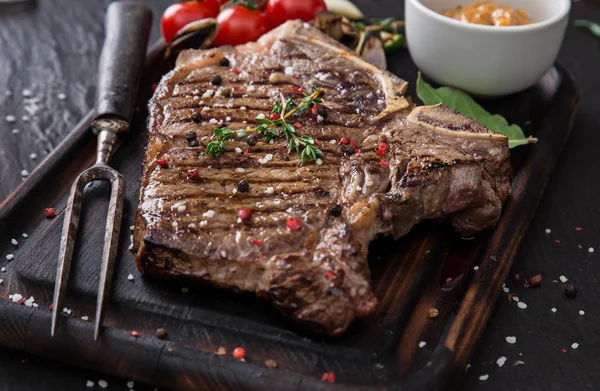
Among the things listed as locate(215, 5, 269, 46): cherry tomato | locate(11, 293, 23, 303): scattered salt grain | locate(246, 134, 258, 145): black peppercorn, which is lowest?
locate(11, 293, 23, 303): scattered salt grain

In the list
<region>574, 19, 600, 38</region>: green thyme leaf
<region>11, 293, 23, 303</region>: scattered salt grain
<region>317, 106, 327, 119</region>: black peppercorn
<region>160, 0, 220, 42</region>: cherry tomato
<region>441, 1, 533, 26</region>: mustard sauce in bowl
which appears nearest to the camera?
<region>11, 293, 23, 303</region>: scattered salt grain

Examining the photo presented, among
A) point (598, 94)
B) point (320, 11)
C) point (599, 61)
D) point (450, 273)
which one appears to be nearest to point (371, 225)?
point (450, 273)

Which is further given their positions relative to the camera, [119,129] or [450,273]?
[119,129]

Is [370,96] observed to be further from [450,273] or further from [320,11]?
[320,11]

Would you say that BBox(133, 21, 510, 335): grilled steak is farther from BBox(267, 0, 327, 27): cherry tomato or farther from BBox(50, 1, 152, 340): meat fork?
BBox(267, 0, 327, 27): cherry tomato

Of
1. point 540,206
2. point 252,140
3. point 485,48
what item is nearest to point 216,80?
point 252,140

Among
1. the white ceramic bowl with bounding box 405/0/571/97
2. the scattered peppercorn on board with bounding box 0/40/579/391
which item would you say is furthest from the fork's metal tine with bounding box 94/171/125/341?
the white ceramic bowl with bounding box 405/0/571/97
